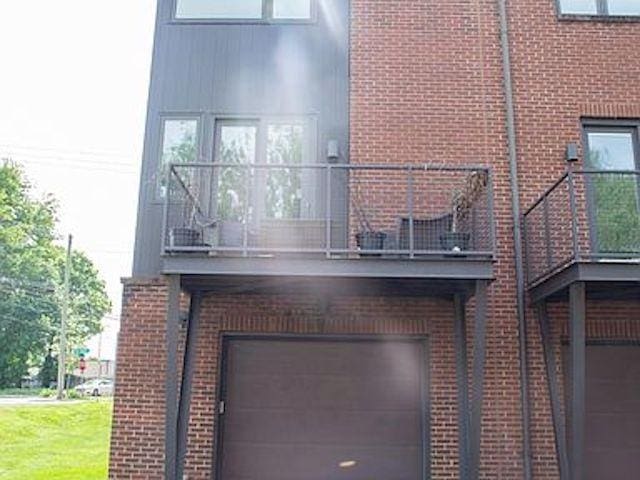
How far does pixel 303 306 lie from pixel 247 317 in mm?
693

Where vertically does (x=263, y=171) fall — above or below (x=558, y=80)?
below

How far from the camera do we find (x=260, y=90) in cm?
839

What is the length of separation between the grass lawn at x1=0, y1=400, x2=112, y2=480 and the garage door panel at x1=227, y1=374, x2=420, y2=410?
3988 millimetres

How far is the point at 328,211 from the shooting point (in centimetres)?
647

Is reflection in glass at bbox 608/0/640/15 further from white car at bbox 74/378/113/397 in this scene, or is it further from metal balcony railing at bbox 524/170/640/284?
white car at bbox 74/378/113/397

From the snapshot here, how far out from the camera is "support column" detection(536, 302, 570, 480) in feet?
22.7

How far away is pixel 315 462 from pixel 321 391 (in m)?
0.82

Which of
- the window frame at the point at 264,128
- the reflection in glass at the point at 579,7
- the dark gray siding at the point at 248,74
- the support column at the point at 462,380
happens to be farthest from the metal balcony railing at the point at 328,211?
the reflection in glass at the point at 579,7

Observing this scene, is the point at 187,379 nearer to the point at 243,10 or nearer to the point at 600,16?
the point at 243,10

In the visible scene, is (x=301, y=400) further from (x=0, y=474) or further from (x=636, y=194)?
(x=0, y=474)

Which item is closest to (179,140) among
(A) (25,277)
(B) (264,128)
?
(B) (264,128)

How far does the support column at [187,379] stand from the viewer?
267 inches

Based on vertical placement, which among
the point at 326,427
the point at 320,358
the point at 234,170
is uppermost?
the point at 234,170

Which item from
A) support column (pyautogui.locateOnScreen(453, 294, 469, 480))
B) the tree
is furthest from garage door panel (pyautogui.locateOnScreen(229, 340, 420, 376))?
the tree
